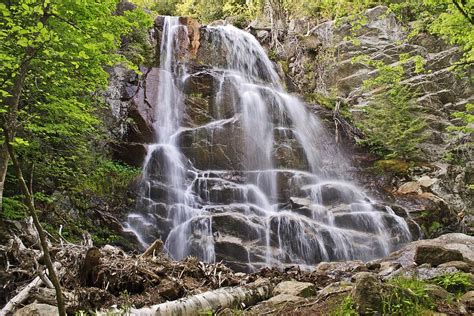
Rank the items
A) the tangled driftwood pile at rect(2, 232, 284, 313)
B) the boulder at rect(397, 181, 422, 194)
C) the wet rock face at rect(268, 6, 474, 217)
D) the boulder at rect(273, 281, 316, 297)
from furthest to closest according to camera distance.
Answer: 1. the wet rock face at rect(268, 6, 474, 217)
2. the boulder at rect(397, 181, 422, 194)
3. the boulder at rect(273, 281, 316, 297)
4. the tangled driftwood pile at rect(2, 232, 284, 313)

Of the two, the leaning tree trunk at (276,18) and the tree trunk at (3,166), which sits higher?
the leaning tree trunk at (276,18)

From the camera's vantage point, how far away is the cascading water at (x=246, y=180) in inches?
392

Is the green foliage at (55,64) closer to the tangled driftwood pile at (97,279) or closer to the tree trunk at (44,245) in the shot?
the tangled driftwood pile at (97,279)

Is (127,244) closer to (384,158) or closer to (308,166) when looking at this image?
(308,166)

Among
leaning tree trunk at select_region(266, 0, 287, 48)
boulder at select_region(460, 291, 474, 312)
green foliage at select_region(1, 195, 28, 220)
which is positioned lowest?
boulder at select_region(460, 291, 474, 312)

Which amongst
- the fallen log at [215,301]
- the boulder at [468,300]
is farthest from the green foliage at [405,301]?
the fallen log at [215,301]

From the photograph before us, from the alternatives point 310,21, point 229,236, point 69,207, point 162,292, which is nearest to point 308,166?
point 229,236

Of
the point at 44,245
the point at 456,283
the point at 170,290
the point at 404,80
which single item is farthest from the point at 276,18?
the point at 44,245

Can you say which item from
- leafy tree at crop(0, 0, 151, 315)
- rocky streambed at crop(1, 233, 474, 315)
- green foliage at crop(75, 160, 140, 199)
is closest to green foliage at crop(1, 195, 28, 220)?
leafy tree at crop(0, 0, 151, 315)

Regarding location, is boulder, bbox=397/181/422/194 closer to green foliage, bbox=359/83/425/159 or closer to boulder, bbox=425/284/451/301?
green foliage, bbox=359/83/425/159

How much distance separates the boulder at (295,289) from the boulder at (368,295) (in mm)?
1466

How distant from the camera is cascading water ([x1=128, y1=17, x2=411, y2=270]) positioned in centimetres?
995

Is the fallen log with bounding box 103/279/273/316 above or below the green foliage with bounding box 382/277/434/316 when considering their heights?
below

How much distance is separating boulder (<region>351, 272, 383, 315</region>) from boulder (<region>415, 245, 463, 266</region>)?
434cm
